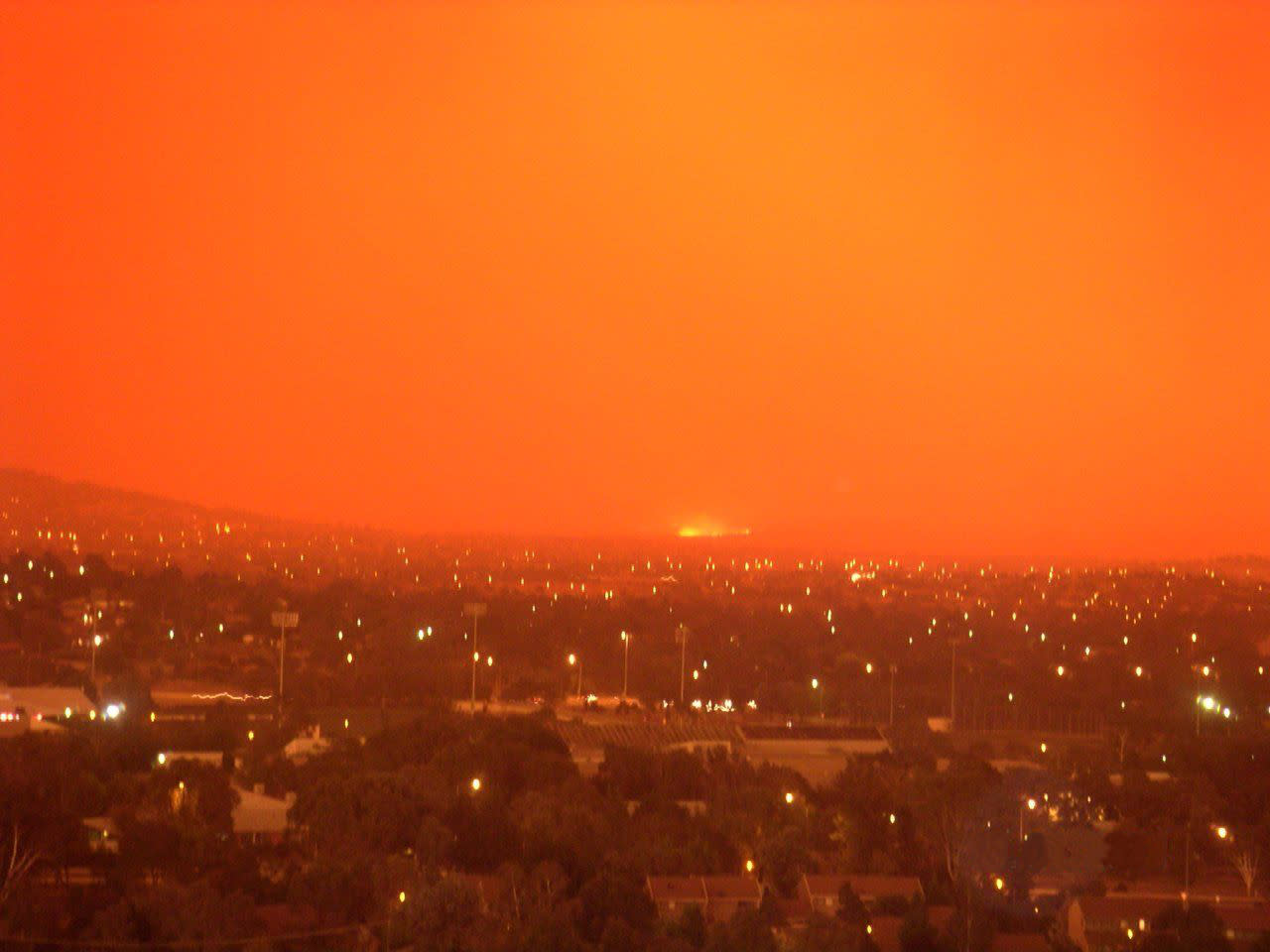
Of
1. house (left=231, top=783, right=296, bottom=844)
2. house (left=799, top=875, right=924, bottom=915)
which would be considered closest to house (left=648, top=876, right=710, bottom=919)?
house (left=799, top=875, right=924, bottom=915)

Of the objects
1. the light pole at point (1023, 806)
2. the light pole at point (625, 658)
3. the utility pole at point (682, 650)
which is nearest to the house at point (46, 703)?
the light pole at point (625, 658)

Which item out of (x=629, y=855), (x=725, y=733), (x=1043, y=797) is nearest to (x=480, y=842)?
(x=629, y=855)

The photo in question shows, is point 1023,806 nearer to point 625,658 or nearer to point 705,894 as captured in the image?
point 705,894

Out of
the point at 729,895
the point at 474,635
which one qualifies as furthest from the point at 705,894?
the point at 474,635

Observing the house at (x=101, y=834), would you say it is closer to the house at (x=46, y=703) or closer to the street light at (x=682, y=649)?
the house at (x=46, y=703)

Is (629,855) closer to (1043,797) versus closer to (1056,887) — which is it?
(1056,887)

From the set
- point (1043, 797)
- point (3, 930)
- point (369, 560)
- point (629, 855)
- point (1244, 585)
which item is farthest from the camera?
point (369, 560)
